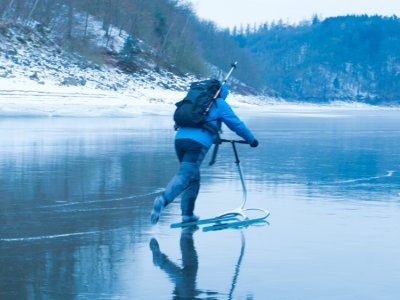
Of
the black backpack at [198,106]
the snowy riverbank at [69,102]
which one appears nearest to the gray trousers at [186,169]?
the black backpack at [198,106]

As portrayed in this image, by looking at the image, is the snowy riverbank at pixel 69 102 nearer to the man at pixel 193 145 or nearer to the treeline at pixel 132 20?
the treeline at pixel 132 20

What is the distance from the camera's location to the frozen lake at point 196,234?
20.9 feet

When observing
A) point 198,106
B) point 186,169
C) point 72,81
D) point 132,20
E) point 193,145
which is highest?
point 132,20

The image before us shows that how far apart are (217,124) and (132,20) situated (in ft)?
294

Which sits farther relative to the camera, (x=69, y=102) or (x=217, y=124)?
(x=69, y=102)

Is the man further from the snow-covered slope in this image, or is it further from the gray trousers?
the snow-covered slope

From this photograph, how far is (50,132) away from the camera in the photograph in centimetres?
2538

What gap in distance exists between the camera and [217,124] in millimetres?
8984

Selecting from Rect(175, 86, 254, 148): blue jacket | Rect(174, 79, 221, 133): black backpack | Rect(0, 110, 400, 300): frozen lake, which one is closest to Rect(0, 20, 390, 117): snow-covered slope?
Rect(0, 110, 400, 300): frozen lake

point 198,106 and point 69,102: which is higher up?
point 198,106

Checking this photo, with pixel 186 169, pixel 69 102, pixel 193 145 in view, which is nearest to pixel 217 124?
pixel 193 145

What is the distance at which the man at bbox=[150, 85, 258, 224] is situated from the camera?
8.88m

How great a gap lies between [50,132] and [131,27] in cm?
7234

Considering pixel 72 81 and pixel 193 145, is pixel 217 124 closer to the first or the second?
pixel 193 145
